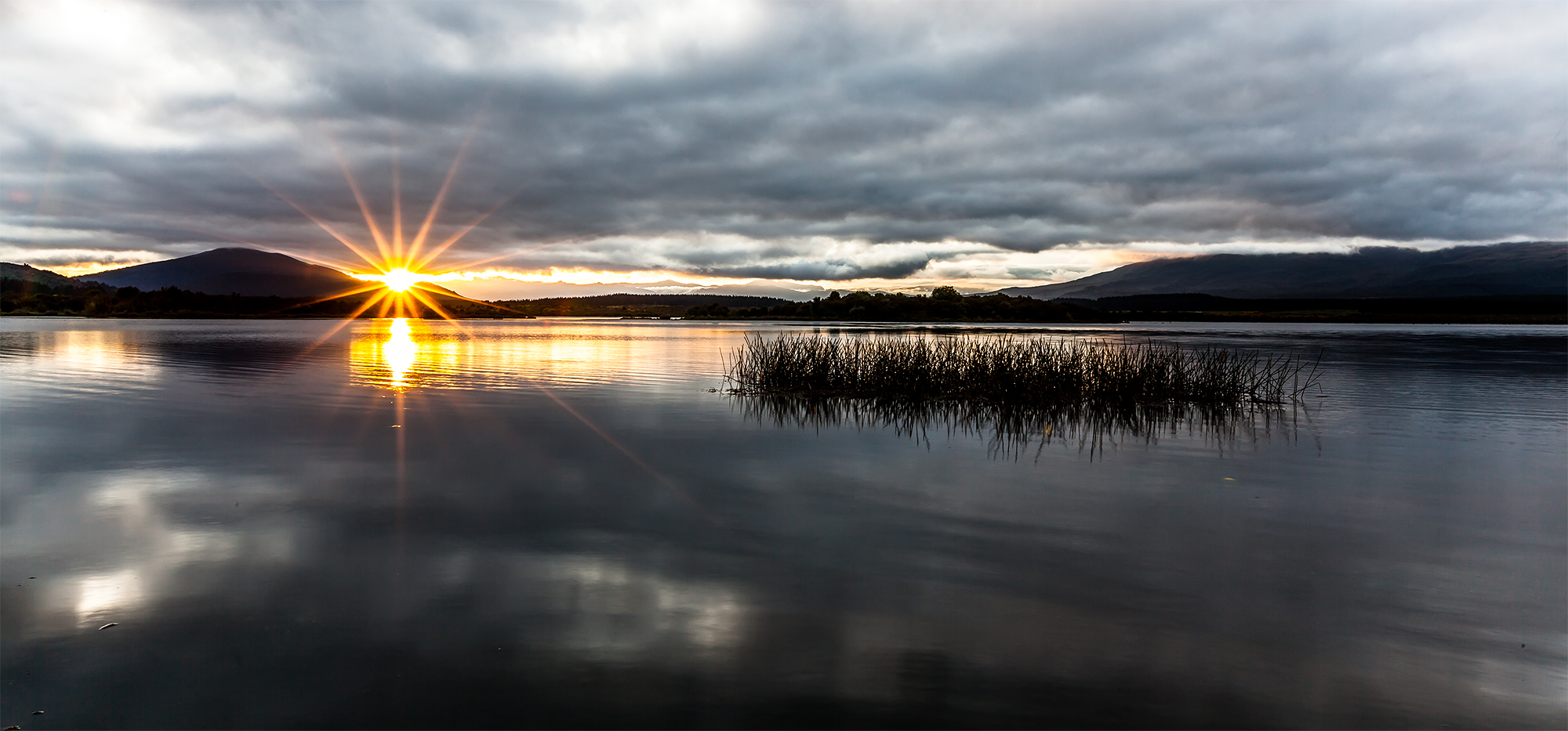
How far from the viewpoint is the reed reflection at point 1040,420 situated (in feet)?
53.9

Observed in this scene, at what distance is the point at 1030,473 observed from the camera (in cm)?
1277

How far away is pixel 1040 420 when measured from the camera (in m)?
19.2

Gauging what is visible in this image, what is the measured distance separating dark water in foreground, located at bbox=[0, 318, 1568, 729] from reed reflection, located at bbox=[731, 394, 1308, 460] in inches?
16.1

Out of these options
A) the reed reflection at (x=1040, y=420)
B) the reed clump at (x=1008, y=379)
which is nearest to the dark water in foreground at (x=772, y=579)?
the reed reflection at (x=1040, y=420)

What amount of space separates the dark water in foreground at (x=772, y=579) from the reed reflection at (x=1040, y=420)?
409 mm

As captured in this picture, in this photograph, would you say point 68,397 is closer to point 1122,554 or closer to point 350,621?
point 350,621

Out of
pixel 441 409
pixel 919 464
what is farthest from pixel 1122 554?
pixel 441 409

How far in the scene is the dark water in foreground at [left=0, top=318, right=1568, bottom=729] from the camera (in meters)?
5.08

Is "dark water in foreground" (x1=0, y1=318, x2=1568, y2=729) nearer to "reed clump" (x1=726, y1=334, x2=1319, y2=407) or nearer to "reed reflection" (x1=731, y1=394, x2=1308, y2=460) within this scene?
"reed reflection" (x1=731, y1=394, x2=1308, y2=460)

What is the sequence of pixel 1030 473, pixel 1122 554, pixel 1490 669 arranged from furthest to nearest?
pixel 1030 473, pixel 1122 554, pixel 1490 669

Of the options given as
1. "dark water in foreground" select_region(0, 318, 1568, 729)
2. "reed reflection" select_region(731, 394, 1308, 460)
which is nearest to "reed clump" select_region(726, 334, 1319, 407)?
"reed reflection" select_region(731, 394, 1308, 460)

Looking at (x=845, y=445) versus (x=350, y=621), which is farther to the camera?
(x=845, y=445)

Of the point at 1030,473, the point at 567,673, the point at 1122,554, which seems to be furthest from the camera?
the point at 1030,473

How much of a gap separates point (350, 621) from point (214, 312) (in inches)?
7546
